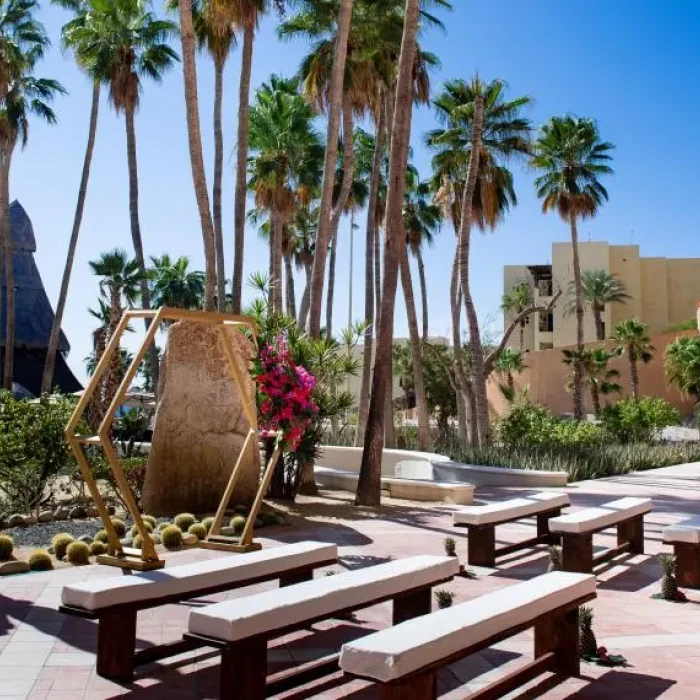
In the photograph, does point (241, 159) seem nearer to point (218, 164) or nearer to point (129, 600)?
point (218, 164)

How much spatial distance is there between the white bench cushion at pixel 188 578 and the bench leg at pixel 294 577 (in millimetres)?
121

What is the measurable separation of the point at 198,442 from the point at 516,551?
4538 mm

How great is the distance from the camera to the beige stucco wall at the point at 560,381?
1870 inches

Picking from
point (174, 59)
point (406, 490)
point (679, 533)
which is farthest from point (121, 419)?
point (174, 59)

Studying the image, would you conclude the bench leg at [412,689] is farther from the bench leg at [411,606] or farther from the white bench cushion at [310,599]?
the bench leg at [411,606]

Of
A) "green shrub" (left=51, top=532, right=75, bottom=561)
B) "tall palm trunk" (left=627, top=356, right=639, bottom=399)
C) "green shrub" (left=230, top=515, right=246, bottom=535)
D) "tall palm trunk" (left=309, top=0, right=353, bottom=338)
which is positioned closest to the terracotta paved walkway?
"green shrub" (left=51, top=532, right=75, bottom=561)

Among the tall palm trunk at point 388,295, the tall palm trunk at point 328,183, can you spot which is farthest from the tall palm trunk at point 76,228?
the tall palm trunk at point 388,295

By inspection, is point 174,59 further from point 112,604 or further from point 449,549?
point 112,604

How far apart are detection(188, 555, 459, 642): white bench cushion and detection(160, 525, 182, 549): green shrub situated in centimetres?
410

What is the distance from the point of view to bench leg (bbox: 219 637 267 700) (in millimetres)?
4109

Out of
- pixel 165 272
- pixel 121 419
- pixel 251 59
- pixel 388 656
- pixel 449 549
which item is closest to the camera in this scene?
pixel 388 656

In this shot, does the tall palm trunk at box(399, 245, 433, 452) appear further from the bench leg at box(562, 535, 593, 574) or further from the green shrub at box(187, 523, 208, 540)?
the bench leg at box(562, 535, 593, 574)

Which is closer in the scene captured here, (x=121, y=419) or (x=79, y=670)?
(x=79, y=670)

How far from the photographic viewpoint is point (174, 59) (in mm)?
28016
